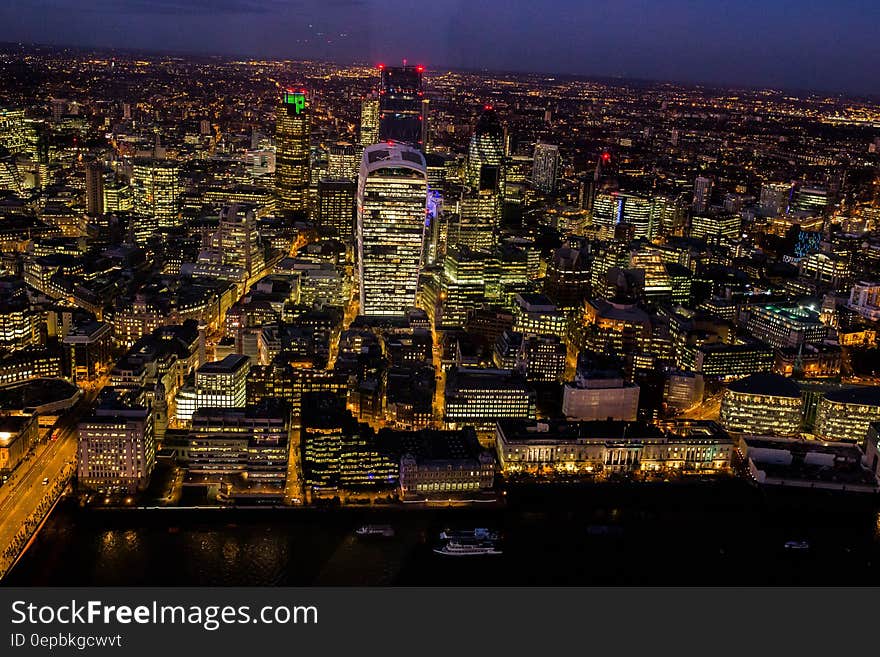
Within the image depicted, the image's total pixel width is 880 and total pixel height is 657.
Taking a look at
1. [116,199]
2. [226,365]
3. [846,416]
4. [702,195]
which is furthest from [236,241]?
[702,195]

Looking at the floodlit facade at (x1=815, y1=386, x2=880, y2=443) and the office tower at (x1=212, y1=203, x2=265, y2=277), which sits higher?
the office tower at (x1=212, y1=203, x2=265, y2=277)

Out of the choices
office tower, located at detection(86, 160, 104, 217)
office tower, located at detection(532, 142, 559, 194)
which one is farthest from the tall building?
office tower, located at detection(532, 142, 559, 194)

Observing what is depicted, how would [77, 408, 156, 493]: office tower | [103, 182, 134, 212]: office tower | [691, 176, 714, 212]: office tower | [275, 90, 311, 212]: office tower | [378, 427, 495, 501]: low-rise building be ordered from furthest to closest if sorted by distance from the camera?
[691, 176, 714, 212]: office tower, [275, 90, 311, 212]: office tower, [103, 182, 134, 212]: office tower, [378, 427, 495, 501]: low-rise building, [77, 408, 156, 493]: office tower

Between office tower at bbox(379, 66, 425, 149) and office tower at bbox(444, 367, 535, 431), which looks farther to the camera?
office tower at bbox(379, 66, 425, 149)

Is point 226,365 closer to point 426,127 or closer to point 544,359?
point 544,359

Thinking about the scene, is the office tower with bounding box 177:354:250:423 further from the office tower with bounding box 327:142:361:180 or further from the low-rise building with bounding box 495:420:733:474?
the office tower with bounding box 327:142:361:180

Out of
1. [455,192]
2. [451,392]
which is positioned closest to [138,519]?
[451,392]

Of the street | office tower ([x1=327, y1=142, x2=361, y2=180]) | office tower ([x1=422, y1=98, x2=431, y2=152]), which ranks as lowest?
the street

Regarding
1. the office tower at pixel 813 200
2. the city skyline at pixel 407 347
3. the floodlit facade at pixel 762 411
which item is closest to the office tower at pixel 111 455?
the city skyline at pixel 407 347
